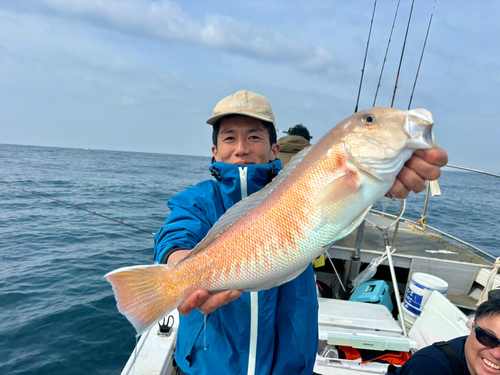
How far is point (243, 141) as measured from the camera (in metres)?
2.05

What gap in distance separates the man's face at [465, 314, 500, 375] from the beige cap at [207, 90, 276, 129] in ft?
7.08

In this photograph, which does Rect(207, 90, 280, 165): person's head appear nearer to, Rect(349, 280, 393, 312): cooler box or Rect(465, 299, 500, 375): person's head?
Rect(465, 299, 500, 375): person's head

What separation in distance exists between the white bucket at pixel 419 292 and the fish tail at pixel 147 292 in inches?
150

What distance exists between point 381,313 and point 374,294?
0.60 metres

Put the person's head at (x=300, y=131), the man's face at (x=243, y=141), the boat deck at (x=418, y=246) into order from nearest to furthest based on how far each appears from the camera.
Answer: the man's face at (x=243, y=141) → the boat deck at (x=418, y=246) → the person's head at (x=300, y=131)

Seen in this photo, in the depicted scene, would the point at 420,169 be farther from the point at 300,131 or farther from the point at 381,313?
the point at 300,131

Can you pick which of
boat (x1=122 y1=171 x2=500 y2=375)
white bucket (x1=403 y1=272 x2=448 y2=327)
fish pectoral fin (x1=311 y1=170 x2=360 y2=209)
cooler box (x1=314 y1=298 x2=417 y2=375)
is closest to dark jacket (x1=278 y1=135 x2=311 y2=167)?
boat (x1=122 y1=171 x2=500 y2=375)

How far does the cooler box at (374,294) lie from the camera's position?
4277 mm

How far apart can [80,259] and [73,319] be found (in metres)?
2.77

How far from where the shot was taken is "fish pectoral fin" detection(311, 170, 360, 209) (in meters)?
1.34

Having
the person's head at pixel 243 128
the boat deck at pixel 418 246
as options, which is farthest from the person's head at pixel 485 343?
the boat deck at pixel 418 246

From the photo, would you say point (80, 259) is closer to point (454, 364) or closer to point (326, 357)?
point (326, 357)

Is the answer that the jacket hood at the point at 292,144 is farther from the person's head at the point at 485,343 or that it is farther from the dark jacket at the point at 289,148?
the person's head at the point at 485,343

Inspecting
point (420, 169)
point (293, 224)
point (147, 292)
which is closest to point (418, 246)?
point (420, 169)
